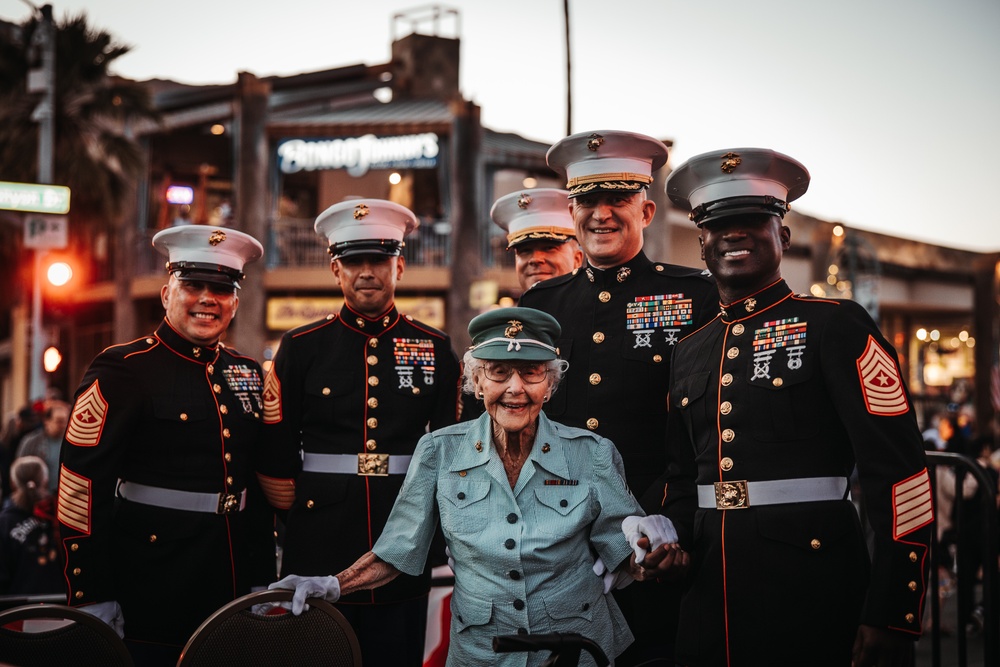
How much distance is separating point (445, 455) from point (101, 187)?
17.1m

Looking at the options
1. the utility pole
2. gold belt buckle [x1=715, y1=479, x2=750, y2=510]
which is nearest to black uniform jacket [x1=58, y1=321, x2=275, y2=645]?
gold belt buckle [x1=715, y1=479, x2=750, y2=510]

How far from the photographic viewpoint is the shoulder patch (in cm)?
289

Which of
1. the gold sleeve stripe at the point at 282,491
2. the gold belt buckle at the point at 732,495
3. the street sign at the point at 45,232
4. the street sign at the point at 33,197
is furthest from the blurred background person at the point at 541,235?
the street sign at the point at 45,232

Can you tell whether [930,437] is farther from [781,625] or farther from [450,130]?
[450,130]

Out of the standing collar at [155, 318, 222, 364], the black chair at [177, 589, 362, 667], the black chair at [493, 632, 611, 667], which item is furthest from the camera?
the standing collar at [155, 318, 222, 364]

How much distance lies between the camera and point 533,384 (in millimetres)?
3277

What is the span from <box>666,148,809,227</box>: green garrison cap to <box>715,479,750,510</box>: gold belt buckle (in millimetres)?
941

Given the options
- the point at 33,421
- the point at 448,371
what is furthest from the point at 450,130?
the point at 448,371

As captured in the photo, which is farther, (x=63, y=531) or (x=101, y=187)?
(x=101, y=187)

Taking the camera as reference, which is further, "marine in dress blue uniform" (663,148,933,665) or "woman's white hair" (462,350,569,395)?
"woman's white hair" (462,350,569,395)

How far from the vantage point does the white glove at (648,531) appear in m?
3.02

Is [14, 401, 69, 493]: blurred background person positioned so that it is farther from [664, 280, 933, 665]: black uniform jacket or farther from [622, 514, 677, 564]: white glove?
[664, 280, 933, 665]: black uniform jacket

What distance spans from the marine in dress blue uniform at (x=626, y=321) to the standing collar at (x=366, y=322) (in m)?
1.01

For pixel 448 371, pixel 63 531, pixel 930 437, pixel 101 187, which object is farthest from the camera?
pixel 101 187
